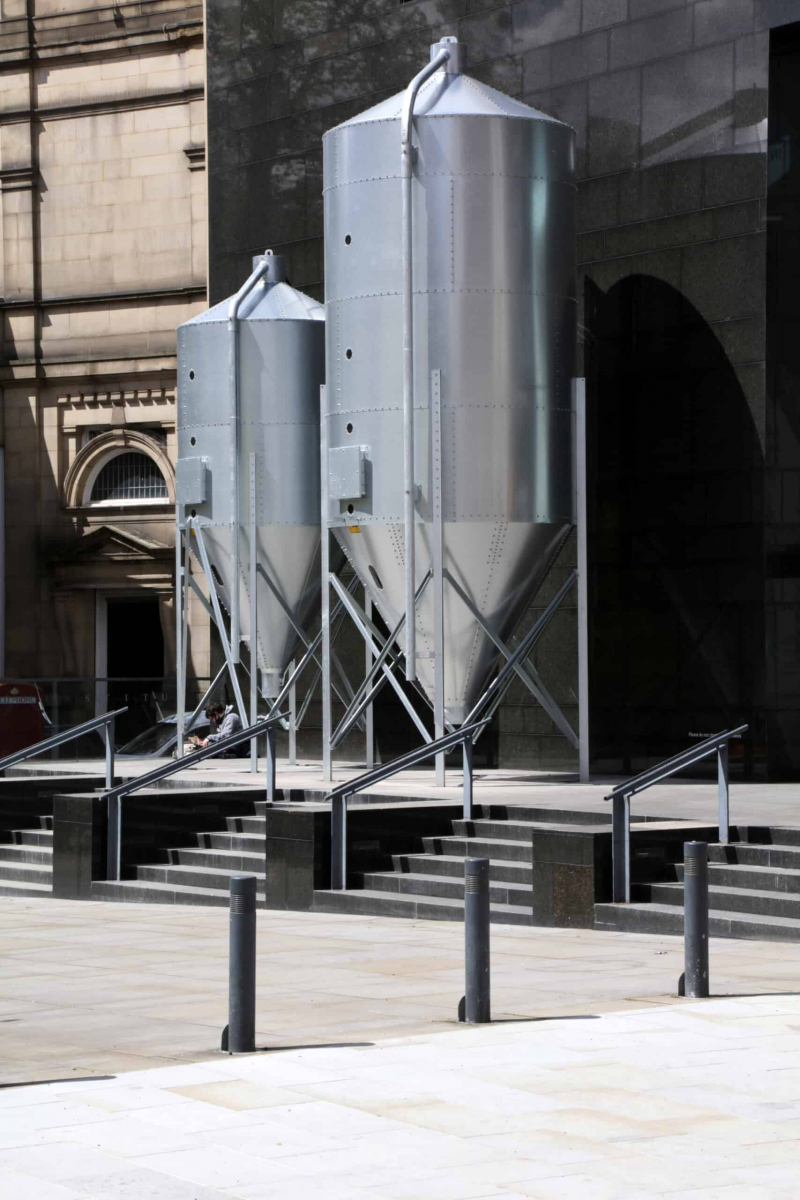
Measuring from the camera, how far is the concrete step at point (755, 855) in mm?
14797

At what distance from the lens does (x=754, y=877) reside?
14.6m

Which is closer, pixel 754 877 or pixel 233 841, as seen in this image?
pixel 754 877

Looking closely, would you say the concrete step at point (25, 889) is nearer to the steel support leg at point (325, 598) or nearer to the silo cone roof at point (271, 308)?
the steel support leg at point (325, 598)

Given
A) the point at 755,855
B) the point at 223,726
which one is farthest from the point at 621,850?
the point at 223,726

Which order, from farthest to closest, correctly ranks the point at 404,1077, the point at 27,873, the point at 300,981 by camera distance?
the point at 27,873, the point at 300,981, the point at 404,1077

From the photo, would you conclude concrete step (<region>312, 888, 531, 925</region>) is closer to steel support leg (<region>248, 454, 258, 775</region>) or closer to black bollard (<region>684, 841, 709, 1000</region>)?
black bollard (<region>684, 841, 709, 1000</region>)

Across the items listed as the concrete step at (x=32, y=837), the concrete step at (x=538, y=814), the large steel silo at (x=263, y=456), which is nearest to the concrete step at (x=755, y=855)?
the concrete step at (x=538, y=814)

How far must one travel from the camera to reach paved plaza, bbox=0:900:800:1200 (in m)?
7.29

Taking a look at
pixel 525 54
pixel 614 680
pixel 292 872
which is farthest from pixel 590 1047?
pixel 525 54

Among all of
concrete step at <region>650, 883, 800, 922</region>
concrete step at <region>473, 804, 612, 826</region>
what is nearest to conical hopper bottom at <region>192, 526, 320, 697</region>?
concrete step at <region>473, 804, 612, 826</region>

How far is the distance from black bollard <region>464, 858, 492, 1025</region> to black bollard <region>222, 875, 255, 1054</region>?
4.34 ft

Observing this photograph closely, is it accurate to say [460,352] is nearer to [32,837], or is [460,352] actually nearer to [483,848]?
[483,848]

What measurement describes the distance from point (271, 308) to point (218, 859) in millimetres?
10055

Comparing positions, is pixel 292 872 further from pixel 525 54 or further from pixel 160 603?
pixel 160 603
